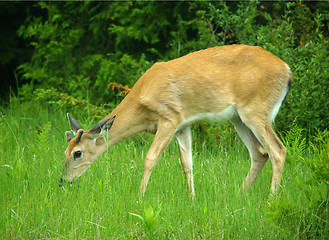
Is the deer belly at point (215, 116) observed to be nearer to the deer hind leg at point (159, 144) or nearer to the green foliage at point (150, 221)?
the deer hind leg at point (159, 144)

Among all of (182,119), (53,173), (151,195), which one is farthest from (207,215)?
(53,173)

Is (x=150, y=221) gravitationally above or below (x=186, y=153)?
above

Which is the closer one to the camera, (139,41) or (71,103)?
(71,103)

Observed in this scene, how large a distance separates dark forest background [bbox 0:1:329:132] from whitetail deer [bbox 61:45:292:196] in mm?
1176

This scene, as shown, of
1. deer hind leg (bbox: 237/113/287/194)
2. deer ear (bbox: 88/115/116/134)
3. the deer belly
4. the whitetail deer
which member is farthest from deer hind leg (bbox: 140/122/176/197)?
deer hind leg (bbox: 237/113/287/194)

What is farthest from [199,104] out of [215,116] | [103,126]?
[103,126]

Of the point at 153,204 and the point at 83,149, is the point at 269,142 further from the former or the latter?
the point at 83,149

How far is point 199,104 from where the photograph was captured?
228 inches

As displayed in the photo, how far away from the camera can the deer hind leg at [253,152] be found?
19.1 feet

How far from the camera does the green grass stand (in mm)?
3926

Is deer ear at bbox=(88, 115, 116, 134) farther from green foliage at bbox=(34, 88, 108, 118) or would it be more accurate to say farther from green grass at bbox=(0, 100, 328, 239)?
green foliage at bbox=(34, 88, 108, 118)

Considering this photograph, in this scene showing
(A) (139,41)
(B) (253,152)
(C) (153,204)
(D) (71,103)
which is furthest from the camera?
(A) (139,41)

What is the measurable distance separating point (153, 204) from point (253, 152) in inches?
73.6

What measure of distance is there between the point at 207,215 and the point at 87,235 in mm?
1017
